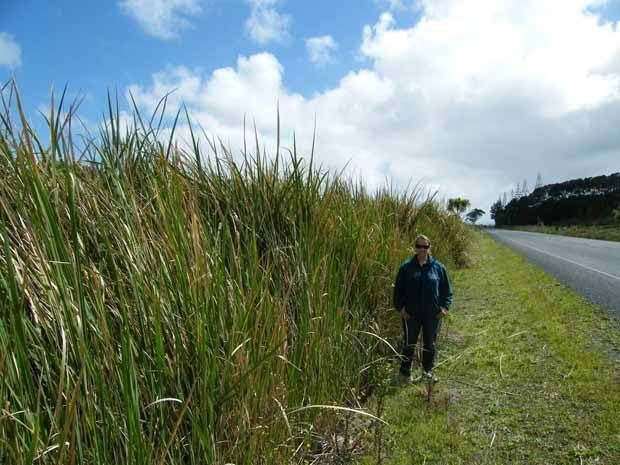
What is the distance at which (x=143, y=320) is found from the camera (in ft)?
4.81

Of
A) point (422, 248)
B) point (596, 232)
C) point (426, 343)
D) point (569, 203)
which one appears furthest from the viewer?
point (569, 203)

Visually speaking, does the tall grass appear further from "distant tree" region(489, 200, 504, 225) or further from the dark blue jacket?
"distant tree" region(489, 200, 504, 225)

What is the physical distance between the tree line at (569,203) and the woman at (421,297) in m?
73.6

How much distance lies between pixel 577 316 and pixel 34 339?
8.00m

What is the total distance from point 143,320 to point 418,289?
3.31 metres

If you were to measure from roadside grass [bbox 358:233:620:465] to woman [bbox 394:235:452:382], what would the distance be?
1.12 ft

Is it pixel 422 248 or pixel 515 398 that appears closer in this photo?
pixel 515 398

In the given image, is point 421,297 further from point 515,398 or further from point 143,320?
point 143,320

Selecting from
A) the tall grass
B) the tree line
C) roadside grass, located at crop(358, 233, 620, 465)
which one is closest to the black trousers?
roadside grass, located at crop(358, 233, 620, 465)

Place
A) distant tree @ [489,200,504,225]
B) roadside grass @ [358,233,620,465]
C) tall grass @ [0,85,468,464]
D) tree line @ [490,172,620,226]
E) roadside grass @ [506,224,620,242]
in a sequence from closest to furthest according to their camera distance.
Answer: tall grass @ [0,85,468,464], roadside grass @ [358,233,620,465], roadside grass @ [506,224,620,242], tree line @ [490,172,620,226], distant tree @ [489,200,504,225]

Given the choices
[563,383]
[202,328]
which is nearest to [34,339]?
[202,328]

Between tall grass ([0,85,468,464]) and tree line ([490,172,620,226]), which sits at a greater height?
tree line ([490,172,620,226])

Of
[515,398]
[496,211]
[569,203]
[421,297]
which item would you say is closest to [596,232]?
[515,398]

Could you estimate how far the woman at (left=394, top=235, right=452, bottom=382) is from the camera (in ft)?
13.8
